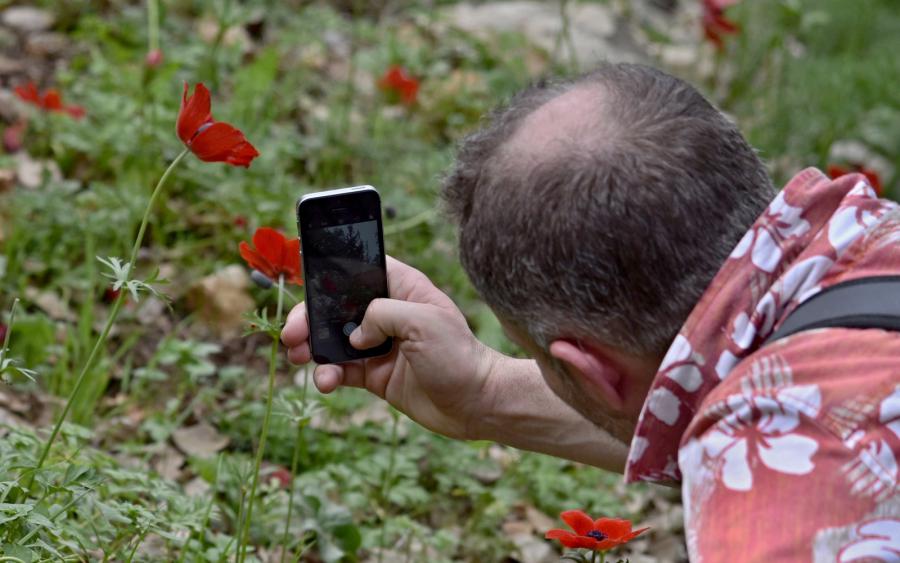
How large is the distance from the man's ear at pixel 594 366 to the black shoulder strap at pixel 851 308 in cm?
23

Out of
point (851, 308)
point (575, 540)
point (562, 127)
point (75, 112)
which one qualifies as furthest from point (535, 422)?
point (75, 112)

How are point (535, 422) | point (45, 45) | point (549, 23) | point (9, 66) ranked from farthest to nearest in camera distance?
point (549, 23) < point (45, 45) < point (9, 66) < point (535, 422)

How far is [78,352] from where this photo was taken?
2.78 m

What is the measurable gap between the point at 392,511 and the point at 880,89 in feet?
12.6

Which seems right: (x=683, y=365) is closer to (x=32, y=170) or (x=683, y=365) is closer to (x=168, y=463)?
(x=168, y=463)

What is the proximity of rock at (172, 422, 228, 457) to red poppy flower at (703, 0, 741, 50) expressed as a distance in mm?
2309

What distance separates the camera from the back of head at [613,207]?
1.31 meters

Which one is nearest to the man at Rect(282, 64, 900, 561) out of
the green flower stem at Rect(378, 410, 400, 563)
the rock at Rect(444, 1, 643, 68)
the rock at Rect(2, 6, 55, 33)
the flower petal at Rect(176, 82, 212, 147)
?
the flower petal at Rect(176, 82, 212, 147)

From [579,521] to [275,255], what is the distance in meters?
0.60

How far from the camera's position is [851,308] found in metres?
1.21

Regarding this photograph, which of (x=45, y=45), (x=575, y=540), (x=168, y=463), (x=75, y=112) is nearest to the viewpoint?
(x=575, y=540)

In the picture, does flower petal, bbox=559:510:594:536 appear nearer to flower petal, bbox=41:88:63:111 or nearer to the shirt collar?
the shirt collar

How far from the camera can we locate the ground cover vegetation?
77.7 inches

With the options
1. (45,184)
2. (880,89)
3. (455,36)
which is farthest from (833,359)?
(880,89)
